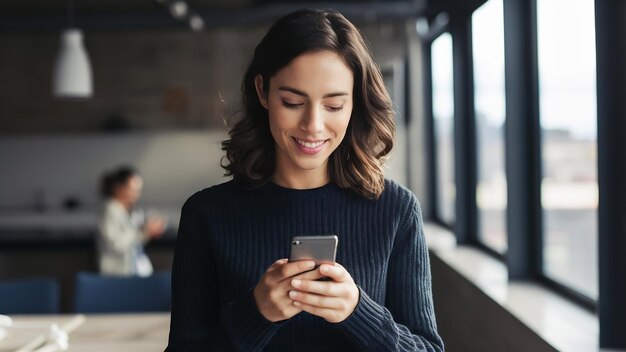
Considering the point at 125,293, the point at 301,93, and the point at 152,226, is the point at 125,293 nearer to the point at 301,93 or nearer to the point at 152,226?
the point at 152,226

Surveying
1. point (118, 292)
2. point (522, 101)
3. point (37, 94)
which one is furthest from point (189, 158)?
point (522, 101)

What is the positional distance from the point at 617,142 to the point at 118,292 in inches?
91.1

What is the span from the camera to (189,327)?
4.98 feet

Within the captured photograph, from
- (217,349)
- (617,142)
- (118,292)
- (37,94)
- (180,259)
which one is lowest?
(118,292)

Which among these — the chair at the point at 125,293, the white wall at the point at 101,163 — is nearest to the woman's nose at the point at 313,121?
the chair at the point at 125,293

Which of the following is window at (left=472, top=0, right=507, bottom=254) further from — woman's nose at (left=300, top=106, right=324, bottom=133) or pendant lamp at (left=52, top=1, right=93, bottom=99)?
woman's nose at (left=300, top=106, right=324, bottom=133)

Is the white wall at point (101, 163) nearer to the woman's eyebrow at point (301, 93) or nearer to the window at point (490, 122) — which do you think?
the window at point (490, 122)

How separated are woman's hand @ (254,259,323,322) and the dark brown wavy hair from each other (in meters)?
0.30

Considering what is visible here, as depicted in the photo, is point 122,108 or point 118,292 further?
point 122,108

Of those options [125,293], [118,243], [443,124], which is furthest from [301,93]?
[443,124]

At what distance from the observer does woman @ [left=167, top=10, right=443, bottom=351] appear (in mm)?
1421

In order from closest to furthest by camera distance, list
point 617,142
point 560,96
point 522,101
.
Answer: point 617,142 → point 560,96 → point 522,101

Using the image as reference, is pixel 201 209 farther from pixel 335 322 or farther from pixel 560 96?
pixel 560 96

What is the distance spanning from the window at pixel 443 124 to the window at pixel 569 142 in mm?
2025
